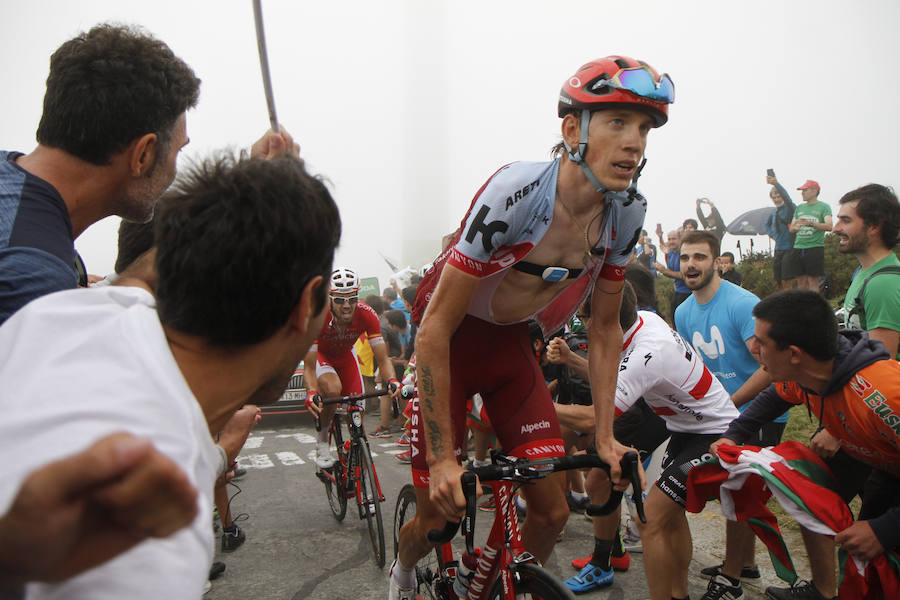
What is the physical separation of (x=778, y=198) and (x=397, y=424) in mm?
7509

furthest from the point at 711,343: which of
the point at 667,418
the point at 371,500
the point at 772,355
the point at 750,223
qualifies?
the point at 750,223

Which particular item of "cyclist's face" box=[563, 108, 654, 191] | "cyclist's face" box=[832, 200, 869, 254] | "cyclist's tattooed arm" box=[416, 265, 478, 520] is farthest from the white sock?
"cyclist's face" box=[832, 200, 869, 254]

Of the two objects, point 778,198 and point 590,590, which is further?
point 778,198

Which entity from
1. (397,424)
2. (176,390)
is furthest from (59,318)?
(397,424)

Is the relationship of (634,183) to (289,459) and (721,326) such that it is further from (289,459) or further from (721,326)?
(289,459)

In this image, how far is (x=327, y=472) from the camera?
6.18m

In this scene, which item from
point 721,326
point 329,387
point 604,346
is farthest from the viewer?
point 329,387

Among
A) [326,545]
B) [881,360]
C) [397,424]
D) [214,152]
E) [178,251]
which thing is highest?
[214,152]

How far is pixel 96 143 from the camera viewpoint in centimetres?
184

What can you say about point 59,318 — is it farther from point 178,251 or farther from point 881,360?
point 881,360

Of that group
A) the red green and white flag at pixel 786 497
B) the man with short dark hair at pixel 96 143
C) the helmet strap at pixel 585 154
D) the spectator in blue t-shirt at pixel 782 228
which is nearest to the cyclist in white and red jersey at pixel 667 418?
the red green and white flag at pixel 786 497

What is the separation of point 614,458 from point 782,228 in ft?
26.0

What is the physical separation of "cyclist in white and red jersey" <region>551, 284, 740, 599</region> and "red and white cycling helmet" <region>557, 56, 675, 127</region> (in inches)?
63.8

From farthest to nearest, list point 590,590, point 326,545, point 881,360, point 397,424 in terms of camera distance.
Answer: point 397,424
point 326,545
point 590,590
point 881,360
